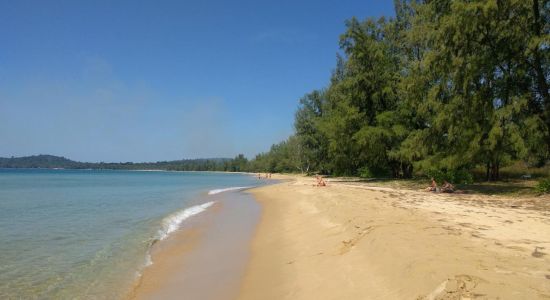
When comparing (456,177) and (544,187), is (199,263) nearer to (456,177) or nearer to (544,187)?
(544,187)

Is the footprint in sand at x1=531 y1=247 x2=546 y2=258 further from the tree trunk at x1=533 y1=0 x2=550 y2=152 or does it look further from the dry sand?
the tree trunk at x1=533 y1=0 x2=550 y2=152

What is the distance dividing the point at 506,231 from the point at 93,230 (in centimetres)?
1254

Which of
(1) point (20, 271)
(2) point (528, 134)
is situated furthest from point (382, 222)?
(2) point (528, 134)

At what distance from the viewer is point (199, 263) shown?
9.00 meters

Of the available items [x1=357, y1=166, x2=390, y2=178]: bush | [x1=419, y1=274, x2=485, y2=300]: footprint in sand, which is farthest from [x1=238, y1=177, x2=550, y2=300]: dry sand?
[x1=357, y1=166, x2=390, y2=178]: bush

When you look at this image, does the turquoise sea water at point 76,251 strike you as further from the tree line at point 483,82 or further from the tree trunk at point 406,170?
the tree trunk at point 406,170

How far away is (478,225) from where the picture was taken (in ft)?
29.0

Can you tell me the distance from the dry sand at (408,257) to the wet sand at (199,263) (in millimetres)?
459

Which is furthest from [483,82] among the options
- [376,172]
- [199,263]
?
[376,172]

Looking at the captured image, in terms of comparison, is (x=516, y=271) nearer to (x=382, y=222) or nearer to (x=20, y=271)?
(x=382, y=222)

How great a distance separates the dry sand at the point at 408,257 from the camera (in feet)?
16.1

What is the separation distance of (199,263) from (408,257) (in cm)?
488

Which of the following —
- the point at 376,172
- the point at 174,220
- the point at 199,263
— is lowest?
the point at 199,263

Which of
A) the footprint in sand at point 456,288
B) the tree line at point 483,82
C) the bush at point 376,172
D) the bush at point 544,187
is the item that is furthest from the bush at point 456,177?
the footprint in sand at point 456,288
